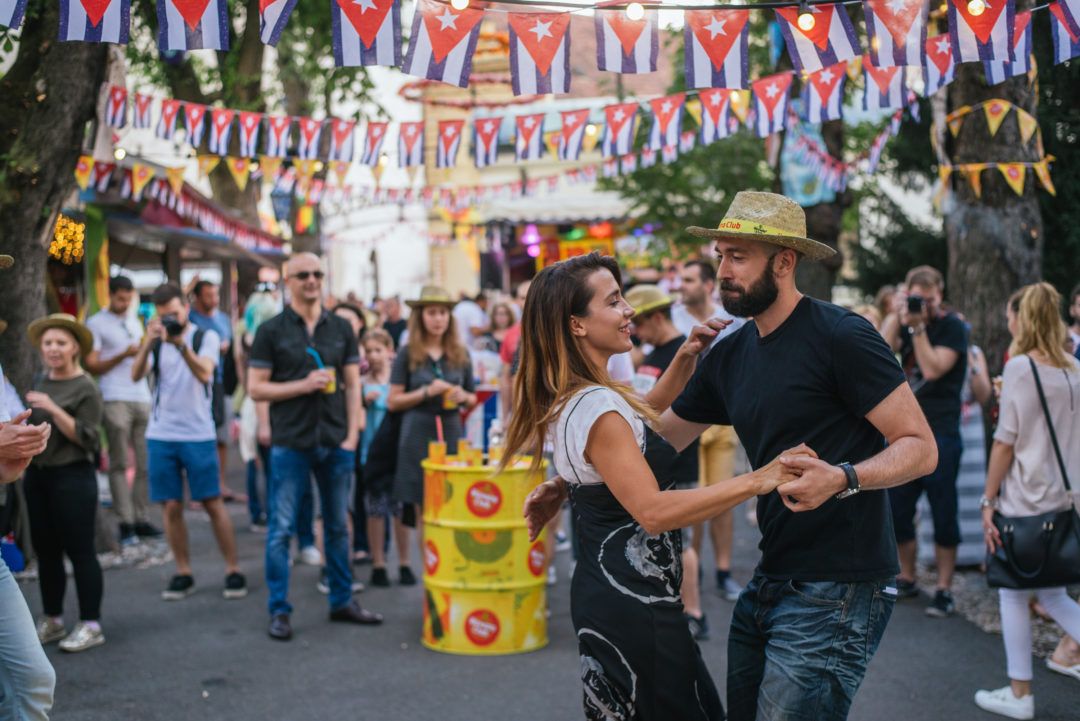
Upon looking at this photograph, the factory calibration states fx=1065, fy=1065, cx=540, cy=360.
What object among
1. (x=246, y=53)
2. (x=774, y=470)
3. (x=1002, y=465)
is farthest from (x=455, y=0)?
(x=246, y=53)

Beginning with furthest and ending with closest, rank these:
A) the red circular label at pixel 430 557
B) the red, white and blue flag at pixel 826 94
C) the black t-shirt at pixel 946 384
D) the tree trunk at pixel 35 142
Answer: the red, white and blue flag at pixel 826 94, the black t-shirt at pixel 946 384, the tree trunk at pixel 35 142, the red circular label at pixel 430 557

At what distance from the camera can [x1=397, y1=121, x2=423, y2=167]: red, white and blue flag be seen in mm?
10594

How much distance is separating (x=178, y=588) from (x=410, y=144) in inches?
203

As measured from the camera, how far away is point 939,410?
6980 mm

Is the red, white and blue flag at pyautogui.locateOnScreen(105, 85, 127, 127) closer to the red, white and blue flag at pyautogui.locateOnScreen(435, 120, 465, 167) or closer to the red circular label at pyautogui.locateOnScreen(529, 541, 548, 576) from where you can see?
the red, white and blue flag at pyautogui.locateOnScreen(435, 120, 465, 167)

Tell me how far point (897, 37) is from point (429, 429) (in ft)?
12.8

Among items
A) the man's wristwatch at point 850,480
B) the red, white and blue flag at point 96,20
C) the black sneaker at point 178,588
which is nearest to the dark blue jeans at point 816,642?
the man's wristwatch at point 850,480

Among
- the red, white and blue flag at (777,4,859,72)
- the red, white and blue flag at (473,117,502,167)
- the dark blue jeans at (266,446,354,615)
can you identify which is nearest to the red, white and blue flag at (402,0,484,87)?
the red, white and blue flag at (777,4,859,72)

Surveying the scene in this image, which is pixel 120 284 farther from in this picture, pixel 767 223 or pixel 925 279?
pixel 767 223

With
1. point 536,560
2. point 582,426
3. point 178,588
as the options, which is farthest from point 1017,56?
point 178,588

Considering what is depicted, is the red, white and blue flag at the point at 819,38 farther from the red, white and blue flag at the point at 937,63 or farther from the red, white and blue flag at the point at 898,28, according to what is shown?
the red, white and blue flag at the point at 937,63

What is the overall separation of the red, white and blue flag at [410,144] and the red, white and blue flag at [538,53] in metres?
5.15

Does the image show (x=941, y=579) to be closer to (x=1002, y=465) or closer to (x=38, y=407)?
(x=1002, y=465)

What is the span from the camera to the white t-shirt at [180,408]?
7629 mm
